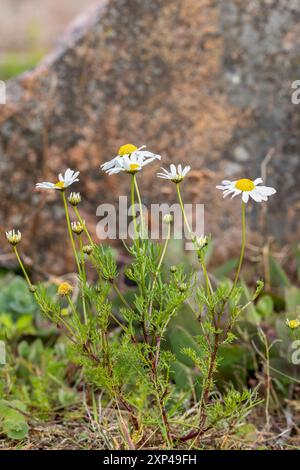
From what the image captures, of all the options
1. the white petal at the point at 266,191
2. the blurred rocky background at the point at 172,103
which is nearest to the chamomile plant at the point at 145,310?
the white petal at the point at 266,191

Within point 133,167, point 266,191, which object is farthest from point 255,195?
point 133,167

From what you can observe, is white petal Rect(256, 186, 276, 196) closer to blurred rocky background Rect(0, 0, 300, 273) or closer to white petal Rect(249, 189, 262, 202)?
white petal Rect(249, 189, 262, 202)

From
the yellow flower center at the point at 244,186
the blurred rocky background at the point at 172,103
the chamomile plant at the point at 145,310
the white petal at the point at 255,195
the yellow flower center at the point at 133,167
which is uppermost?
the blurred rocky background at the point at 172,103

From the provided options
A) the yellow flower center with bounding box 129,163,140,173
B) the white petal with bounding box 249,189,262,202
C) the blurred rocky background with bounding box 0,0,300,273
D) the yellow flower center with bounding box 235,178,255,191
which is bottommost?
the white petal with bounding box 249,189,262,202

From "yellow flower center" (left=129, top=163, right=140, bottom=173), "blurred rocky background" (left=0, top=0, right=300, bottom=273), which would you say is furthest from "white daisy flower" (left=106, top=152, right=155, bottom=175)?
"blurred rocky background" (left=0, top=0, right=300, bottom=273)

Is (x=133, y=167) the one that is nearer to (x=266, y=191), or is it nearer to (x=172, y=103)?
(x=266, y=191)

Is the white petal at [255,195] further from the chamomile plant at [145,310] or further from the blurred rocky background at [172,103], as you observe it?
the blurred rocky background at [172,103]

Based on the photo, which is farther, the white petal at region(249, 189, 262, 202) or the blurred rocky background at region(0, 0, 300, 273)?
the blurred rocky background at region(0, 0, 300, 273)

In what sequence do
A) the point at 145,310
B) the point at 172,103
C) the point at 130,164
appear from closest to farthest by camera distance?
the point at 130,164 → the point at 145,310 → the point at 172,103
